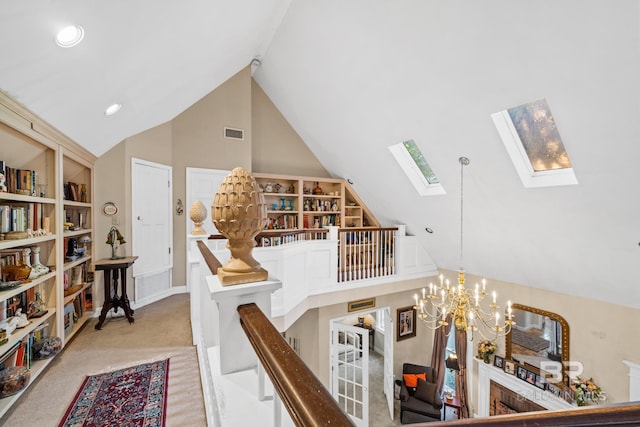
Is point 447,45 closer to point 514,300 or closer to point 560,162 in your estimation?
point 560,162

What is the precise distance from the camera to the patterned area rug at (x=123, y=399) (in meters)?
1.54

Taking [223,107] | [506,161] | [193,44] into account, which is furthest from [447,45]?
[223,107]

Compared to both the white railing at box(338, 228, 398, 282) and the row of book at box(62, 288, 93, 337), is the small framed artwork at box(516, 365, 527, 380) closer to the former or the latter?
the white railing at box(338, 228, 398, 282)

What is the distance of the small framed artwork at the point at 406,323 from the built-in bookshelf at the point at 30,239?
16.7 ft

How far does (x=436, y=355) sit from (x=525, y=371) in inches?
63.6

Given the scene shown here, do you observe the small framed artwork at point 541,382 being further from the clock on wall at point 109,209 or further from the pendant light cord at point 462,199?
the clock on wall at point 109,209

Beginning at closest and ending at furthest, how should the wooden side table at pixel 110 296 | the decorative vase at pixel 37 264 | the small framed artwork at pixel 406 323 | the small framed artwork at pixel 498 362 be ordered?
the decorative vase at pixel 37 264 → the wooden side table at pixel 110 296 → the small framed artwork at pixel 498 362 → the small framed artwork at pixel 406 323

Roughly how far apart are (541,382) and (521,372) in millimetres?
249

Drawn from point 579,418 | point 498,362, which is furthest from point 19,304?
point 498,362

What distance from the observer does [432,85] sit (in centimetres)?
290

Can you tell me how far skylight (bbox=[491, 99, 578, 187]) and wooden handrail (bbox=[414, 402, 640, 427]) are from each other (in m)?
2.75

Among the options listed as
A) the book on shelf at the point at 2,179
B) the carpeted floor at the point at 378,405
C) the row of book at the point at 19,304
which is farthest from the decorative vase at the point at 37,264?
the carpeted floor at the point at 378,405

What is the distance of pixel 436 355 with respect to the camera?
550 centimetres

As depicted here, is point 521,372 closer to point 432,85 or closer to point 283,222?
point 432,85
